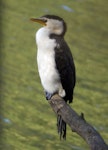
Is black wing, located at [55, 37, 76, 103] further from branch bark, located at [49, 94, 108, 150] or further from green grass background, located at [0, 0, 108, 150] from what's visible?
green grass background, located at [0, 0, 108, 150]

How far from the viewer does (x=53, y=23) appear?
3.77 metres

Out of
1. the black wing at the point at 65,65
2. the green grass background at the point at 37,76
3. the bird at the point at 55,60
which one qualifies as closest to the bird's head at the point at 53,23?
the bird at the point at 55,60

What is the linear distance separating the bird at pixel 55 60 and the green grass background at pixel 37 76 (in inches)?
105

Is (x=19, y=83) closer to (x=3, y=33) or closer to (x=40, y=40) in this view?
(x=3, y=33)

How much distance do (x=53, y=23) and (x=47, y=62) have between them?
267 millimetres

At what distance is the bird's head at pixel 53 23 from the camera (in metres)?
3.76

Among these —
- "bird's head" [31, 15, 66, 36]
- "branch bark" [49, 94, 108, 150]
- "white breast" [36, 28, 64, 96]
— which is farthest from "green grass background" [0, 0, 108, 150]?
"branch bark" [49, 94, 108, 150]

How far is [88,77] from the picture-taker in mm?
9055

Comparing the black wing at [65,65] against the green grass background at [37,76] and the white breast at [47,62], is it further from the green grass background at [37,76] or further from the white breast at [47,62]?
the green grass background at [37,76]

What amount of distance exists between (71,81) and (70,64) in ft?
0.39

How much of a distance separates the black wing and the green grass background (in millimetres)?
2696

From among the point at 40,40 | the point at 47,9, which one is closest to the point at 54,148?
the point at 40,40

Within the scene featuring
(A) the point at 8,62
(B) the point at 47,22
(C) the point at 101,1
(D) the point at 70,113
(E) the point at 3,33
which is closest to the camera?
(D) the point at 70,113

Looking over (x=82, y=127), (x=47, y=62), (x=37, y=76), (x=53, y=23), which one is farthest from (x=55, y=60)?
(x=37, y=76)
